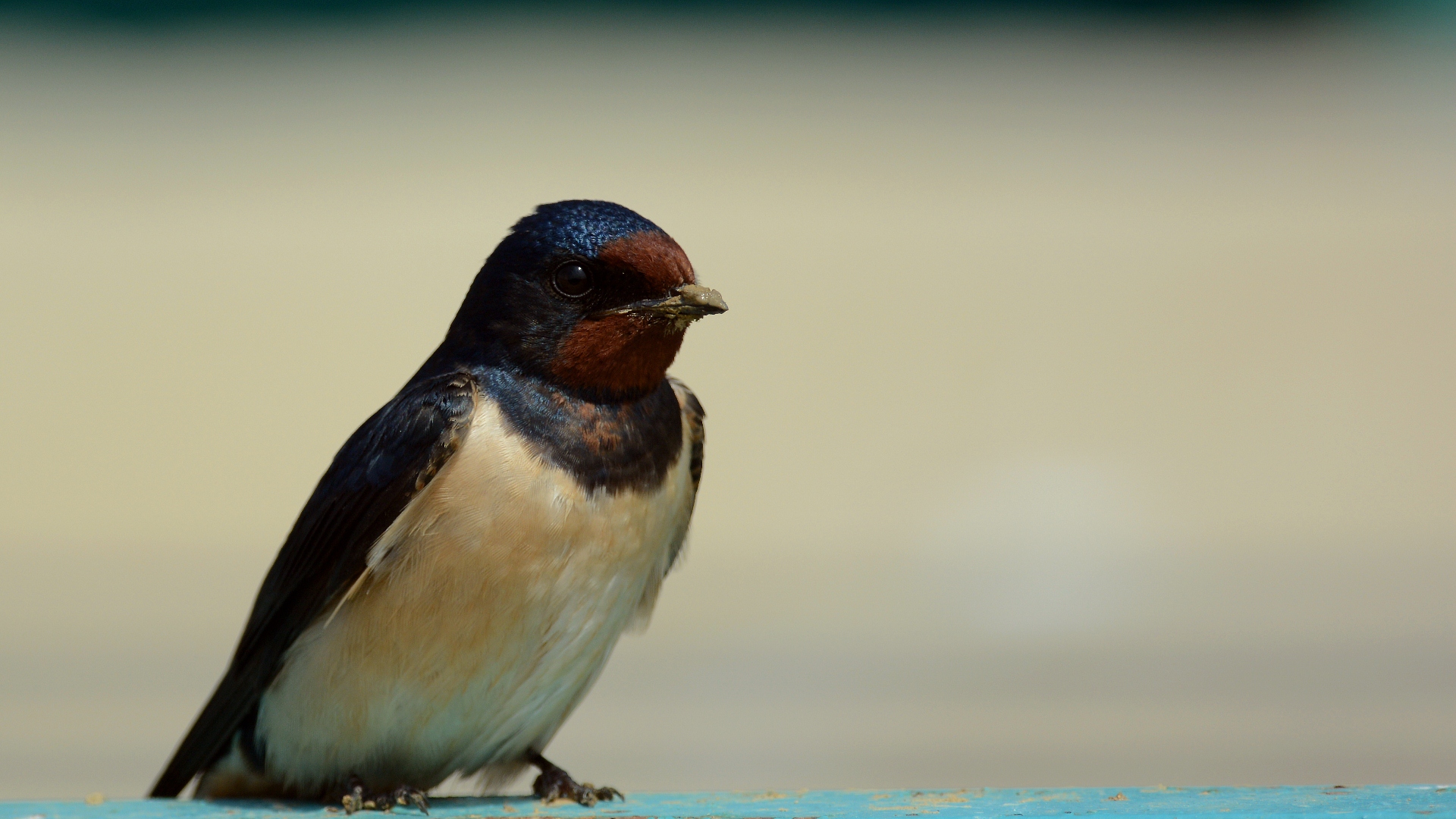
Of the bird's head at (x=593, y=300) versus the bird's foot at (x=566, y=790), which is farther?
the bird's foot at (x=566, y=790)

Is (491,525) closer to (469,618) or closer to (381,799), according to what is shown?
(469,618)

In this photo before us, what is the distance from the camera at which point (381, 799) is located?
7.04 feet

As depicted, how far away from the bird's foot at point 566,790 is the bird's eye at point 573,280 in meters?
0.73

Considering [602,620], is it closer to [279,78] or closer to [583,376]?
[583,376]

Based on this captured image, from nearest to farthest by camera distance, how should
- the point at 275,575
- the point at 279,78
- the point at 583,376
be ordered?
the point at 583,376
the point at 275,575
the point at 279,78

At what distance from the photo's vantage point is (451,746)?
2197 mm

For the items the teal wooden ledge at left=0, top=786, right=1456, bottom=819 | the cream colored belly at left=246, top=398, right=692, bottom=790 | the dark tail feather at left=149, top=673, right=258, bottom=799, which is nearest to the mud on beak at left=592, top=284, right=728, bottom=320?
the cream colored belly at left=246, top=398, right=692, bottom=790

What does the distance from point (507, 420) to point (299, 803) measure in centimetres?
67

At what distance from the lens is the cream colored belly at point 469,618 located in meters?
2.00

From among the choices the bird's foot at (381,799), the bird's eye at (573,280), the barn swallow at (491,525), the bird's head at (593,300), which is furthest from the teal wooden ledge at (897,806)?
the bird's eye at (573,280)

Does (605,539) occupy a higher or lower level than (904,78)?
lower

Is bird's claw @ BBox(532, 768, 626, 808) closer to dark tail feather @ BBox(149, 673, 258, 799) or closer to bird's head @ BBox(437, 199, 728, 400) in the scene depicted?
dark tail feather @ BBox(149, 673, 258, 799)

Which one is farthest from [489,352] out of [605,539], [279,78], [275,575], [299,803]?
[279,78]

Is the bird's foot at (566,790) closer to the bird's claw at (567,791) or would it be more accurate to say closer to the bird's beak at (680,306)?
the bird's claw at (567,791)
